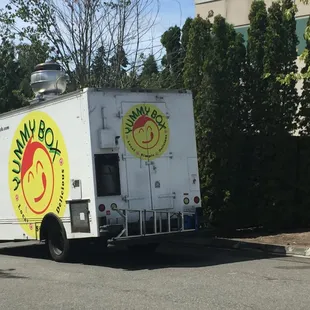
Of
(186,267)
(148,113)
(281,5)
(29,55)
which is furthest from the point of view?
(29,55)

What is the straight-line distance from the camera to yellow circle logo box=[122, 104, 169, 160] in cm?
1166

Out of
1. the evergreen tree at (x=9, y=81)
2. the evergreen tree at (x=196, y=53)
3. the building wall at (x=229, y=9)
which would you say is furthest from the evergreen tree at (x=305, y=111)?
the evergreen tree at (x=9, y=81)

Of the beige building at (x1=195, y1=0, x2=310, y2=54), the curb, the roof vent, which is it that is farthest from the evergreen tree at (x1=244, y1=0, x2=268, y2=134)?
the beige building at (x1=195, y1=0, x2=310, y2=54)

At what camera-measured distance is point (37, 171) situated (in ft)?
40.9

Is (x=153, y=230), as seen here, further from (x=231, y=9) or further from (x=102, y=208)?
(x=231, y=9)

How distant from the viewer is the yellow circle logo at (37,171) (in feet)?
38.9

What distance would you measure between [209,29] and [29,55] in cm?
690

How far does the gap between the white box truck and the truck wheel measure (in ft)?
0.07

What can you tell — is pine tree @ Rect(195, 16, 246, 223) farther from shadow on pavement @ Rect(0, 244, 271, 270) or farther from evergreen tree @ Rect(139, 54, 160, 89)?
evergreen tree @ Rect(139, 54, 160, 89)

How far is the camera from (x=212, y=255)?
1273cm

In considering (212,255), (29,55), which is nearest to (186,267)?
(212,255)

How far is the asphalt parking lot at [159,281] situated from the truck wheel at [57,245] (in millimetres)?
191

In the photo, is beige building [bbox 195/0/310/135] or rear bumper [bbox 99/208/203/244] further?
beige building [bbox 195/0/310/135]

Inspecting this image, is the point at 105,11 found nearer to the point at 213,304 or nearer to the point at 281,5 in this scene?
the point at 281,5
